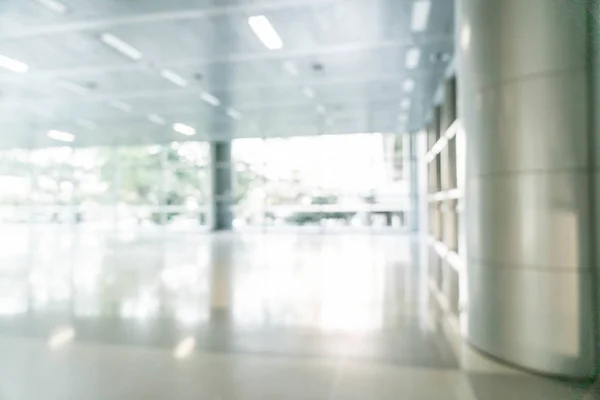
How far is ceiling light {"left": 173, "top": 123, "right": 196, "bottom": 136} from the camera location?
1946 centimetres

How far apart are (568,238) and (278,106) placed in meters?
12.6

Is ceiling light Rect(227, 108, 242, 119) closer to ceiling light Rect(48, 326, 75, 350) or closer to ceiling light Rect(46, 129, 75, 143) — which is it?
ceiling light Rect(46, 129, 75, 143)

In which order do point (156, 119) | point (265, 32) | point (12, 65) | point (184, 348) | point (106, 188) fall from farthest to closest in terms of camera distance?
1. point (106, 188)
2. point (156, 119)
3. point (12, 65)
4. point (265, 32)
5. point (184, 348)

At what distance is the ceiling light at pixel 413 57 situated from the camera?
31.6 feet

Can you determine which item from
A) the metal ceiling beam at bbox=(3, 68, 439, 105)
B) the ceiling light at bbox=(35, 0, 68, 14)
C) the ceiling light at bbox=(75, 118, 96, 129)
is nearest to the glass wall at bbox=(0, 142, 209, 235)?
the ceiling light at bbox=(75, 118, 96, 129)

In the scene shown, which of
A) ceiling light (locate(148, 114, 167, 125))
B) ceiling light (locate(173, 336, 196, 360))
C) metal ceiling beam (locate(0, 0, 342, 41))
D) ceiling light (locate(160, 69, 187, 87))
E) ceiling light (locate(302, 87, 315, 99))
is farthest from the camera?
ceiling light (locate(148, 114, 167, 125))

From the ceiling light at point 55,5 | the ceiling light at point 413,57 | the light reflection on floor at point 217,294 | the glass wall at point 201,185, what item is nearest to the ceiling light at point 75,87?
the light reflection on floor at point 217,294

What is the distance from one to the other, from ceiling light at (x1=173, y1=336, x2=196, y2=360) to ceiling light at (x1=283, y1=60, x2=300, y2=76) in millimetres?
7511

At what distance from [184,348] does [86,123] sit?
55.2 feet

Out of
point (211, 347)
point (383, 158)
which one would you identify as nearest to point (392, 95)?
point (383, 158)

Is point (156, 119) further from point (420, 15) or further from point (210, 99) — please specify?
point (420, 15)

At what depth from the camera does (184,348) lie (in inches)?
166

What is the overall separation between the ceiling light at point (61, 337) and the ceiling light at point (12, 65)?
8.14 m

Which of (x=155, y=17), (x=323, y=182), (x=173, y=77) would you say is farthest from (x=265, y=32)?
Answer: (x=323, y=182)
